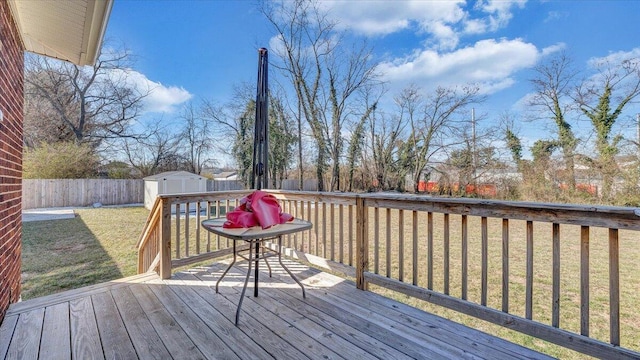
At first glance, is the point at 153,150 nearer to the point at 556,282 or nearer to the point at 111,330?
the point at 111,330

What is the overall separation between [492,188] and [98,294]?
493 inches

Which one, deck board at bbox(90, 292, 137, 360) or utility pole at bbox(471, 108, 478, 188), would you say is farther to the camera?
utility pole at bbox(471, 108, 478, 188)

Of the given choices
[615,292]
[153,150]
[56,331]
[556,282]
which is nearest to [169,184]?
[153,150]

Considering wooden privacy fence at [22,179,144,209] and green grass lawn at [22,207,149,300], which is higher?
A: wooden privacy fence at [22,179,144,209]

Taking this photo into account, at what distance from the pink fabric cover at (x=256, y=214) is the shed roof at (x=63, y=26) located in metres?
1.68

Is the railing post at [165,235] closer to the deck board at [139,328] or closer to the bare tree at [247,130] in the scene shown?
the deck board at [139,328]

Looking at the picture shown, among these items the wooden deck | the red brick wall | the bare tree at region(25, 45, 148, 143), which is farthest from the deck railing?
the bare tree at region(25, 45, 148, 143)

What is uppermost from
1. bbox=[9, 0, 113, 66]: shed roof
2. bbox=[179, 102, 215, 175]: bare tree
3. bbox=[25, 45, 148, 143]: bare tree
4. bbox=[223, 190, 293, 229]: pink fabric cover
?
bbox=[25, 45, 148, 143]: bare tree

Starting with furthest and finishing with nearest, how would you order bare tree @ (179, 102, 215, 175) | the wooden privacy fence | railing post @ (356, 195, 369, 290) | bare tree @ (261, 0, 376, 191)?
bare tree @ (179, 102, 215, 175) → bare tree @ (261, 0, 376, 191) → the wooden privacy fence → railing post @ (356, 195, 369, 290)

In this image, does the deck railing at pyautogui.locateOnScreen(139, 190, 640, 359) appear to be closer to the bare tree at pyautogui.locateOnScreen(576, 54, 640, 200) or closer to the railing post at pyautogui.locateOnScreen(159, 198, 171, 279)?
the railing post at pyautogui.locateOnScreen(159, 198, 171, 279)

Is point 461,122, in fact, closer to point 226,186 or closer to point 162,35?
point 226,186

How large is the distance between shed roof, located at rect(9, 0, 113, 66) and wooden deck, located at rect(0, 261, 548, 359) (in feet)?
7.38

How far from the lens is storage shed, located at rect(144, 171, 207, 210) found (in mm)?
11750

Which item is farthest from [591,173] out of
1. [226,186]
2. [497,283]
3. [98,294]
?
[226,186]
